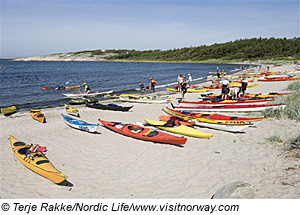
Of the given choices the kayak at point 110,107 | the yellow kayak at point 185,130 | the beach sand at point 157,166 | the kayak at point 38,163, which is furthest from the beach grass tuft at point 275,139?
the kayak at point 110,107

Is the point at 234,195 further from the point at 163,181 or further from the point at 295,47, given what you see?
the point at 295,47

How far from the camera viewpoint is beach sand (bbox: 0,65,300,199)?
5.79m

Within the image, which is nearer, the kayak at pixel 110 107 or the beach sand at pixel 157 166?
the beach sand at pixel 157 166

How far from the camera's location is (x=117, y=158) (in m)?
8.05

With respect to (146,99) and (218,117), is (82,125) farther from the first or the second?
(146,99)

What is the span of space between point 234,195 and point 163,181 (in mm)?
2208

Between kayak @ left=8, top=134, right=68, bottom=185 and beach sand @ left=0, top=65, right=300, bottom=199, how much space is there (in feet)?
0.64

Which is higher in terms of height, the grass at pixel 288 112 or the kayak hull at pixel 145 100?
the grass at pixel 288 112

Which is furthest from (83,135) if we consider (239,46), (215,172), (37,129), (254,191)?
(239,46)

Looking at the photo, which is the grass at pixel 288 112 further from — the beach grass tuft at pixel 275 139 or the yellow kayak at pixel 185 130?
the yellow kayak at pixel 185 130

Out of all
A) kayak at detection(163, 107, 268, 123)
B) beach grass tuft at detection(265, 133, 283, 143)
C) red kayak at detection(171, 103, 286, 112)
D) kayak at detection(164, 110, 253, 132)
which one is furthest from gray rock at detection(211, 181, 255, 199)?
red kayak at detection(171, 103, 286, 112)

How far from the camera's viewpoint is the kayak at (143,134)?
28.7ft

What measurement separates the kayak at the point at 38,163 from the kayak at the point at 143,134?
366 centimetres

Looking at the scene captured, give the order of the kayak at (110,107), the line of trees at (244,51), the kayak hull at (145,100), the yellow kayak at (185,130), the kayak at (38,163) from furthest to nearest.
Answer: the line of trees at (244,51)
the kayak hull at (145,100)
the kayak at (110,107)
the yellow kayak at (185,130)
the kayak at (38,163)
